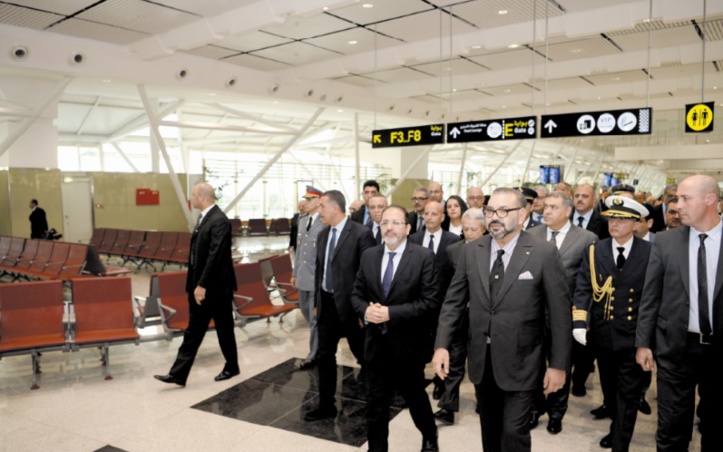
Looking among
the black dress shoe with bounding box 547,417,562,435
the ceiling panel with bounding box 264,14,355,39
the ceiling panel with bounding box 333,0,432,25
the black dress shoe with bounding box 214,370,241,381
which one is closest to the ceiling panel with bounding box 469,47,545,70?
the ceiling panel with bounding box 333,0,432,25

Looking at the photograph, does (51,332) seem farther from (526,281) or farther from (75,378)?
(526,281)

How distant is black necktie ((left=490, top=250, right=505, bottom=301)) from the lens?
2916mm

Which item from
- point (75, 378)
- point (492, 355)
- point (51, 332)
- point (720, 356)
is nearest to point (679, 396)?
point (720, 356)

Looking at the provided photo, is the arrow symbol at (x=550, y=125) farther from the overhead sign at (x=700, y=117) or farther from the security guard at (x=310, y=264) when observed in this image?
the security guard at (x=310, y=264)

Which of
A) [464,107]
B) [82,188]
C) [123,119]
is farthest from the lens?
[123,119]

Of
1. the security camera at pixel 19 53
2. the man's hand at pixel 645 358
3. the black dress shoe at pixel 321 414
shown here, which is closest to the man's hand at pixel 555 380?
the man's hand at pixel 645 358

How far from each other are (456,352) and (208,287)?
2.49m

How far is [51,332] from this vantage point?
5.56 metres

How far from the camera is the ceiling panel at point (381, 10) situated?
8.90 m

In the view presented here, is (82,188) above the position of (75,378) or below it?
above

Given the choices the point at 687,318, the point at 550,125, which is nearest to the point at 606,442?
the point at 687,318

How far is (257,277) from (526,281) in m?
5.10

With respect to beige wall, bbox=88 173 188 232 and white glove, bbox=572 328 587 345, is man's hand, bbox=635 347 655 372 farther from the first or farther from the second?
beige wall, bbox=88 173 188 232

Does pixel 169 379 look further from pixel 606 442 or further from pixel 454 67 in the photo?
pixel 454 67
